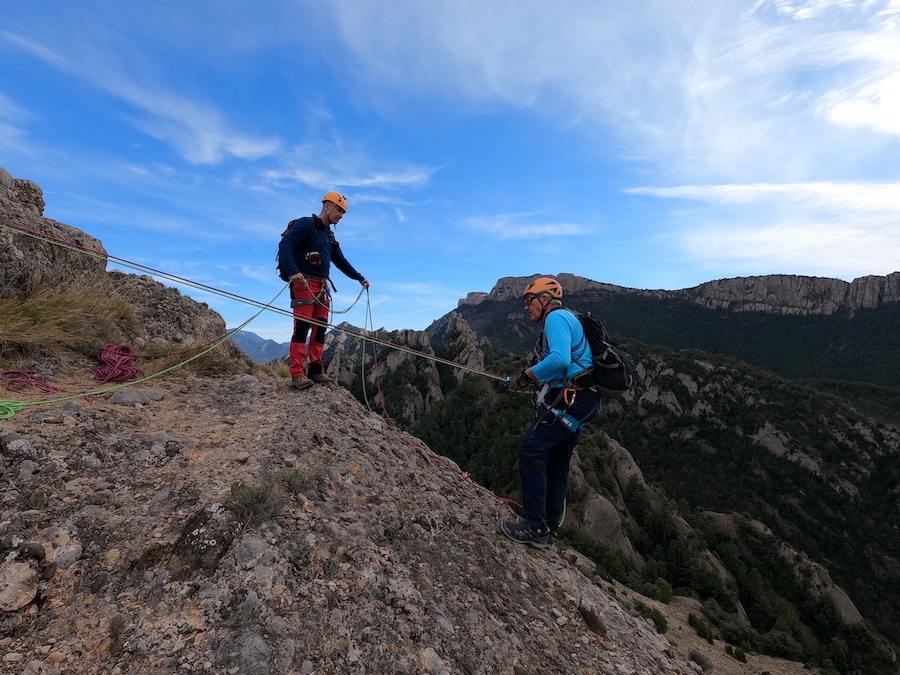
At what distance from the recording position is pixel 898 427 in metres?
81.4

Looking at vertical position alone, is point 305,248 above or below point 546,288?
above

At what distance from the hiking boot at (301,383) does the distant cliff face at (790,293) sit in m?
171

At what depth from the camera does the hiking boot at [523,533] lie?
16.6 ft

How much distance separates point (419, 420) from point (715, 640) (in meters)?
55.6

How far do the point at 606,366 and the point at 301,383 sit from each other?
414 centimetres

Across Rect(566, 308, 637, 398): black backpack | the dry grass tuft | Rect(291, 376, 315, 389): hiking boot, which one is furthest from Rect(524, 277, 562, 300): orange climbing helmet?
the dry grass tuft

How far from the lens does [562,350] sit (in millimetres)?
4395

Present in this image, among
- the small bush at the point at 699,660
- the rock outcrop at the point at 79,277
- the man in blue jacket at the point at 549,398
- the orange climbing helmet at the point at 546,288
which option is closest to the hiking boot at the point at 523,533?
the man in blue jacket at the point at 549,398

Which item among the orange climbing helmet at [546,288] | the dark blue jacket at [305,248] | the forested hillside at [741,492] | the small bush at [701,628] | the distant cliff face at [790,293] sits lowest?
the forested hillside at [741,492]

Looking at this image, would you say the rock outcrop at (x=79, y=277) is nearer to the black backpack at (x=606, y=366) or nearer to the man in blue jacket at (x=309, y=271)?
the man in blue jacket at (x=309, y=271)

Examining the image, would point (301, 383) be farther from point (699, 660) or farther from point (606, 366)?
point (699, 660)

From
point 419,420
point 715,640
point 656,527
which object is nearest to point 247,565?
point 715,640

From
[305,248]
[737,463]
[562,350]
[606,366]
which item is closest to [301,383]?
[305,248]

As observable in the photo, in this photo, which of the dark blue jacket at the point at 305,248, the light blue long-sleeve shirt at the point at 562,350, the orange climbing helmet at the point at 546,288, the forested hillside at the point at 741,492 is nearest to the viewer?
the light blue long-sleeve shirt at the point at 562,350
